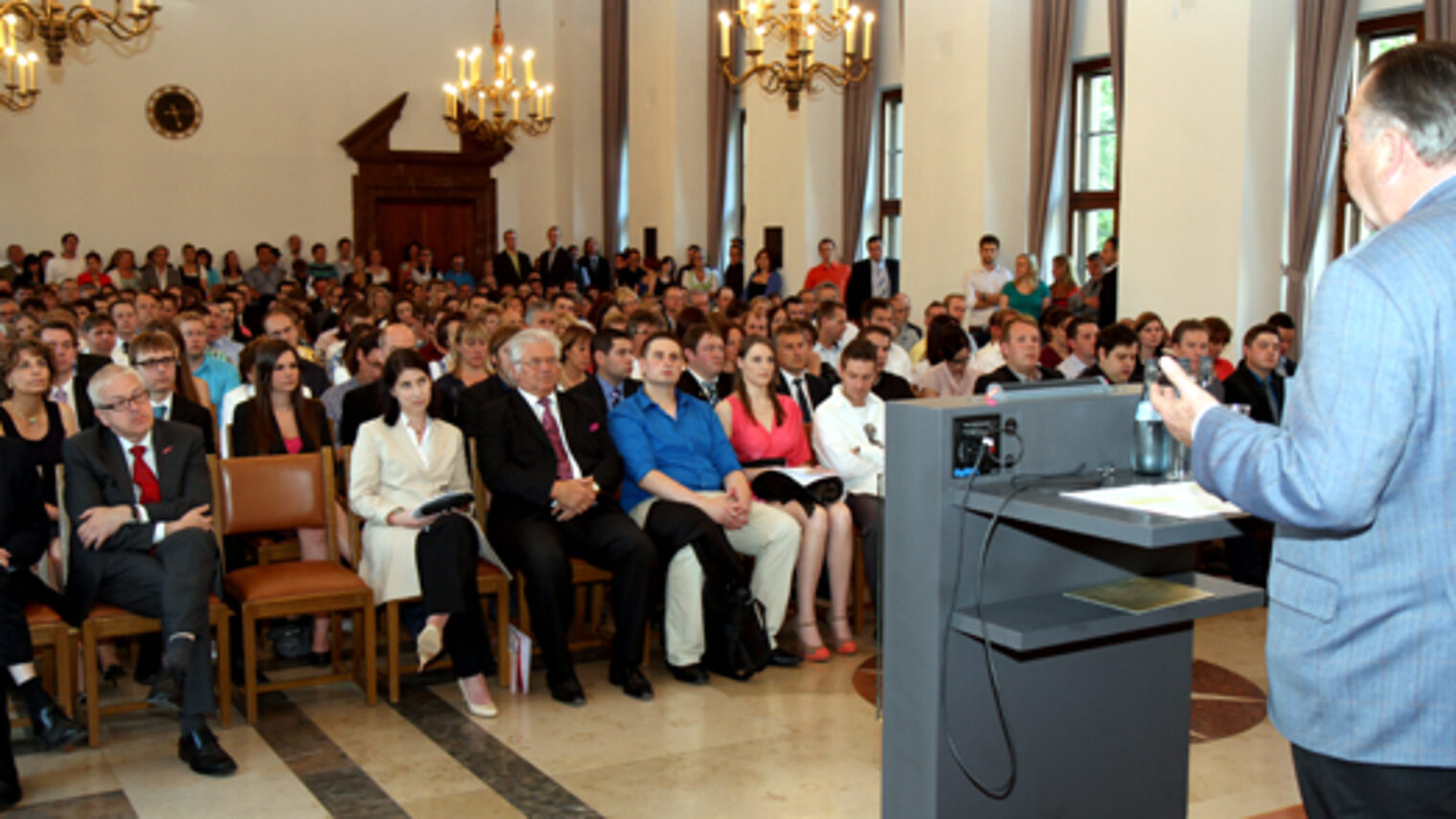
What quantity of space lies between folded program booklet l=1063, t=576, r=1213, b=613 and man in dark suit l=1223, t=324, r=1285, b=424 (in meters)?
3.55

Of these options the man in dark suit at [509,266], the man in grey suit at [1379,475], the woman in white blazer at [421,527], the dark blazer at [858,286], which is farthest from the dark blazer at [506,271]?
the man in grey suit at [1379,475]

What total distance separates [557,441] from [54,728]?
183 centimetres

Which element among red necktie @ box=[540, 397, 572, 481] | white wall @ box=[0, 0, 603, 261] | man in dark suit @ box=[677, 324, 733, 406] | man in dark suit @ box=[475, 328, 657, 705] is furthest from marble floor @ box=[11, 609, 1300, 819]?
white wall @ box=[0, 0, 603, 261]

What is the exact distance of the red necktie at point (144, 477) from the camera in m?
3.96

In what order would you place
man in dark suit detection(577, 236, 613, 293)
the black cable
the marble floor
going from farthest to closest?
man in dark suit detection(577, 236, 613, 293)
the marble floor
the black cable

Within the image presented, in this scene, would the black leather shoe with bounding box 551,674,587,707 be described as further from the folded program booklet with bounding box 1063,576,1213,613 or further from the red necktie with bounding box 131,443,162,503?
the folded program booklet with bounding box 1063,576,1213,613

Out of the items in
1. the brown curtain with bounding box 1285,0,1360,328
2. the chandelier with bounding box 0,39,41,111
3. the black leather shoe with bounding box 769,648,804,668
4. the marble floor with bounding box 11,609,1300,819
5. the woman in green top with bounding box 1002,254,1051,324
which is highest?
the chandelier with bounding box 0,39,41,111

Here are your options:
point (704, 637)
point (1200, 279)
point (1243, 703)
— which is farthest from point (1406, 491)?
point (1200, 279)

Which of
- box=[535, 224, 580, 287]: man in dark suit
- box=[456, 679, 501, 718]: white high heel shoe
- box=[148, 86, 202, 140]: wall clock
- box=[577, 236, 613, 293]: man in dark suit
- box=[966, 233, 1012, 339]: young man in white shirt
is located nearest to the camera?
box=[456, 679, 501, 718]: white high heel shoe

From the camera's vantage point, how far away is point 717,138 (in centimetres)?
1551

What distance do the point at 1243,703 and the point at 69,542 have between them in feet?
12.2

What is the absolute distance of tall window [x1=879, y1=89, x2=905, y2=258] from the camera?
43.3 ft

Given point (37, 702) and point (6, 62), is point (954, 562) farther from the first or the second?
point (6, 62)

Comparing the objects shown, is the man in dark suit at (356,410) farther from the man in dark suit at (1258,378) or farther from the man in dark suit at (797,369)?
the man in dark suit at (1258,378)
